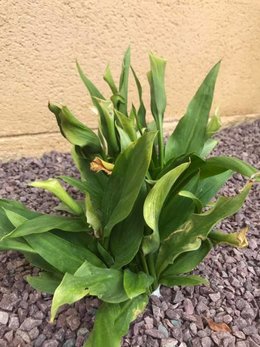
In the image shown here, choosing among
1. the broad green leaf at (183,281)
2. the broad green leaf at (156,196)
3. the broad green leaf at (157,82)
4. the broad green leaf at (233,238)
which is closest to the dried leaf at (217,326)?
the broad green leaf at (183,281)

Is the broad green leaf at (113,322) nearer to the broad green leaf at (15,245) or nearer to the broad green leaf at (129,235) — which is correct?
the broad green leaf at (129,235)

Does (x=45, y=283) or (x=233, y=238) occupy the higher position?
(x=233, y=238)

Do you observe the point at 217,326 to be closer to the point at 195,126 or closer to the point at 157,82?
the point at 195,126

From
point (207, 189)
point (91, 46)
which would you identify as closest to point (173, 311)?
point (207, 189)

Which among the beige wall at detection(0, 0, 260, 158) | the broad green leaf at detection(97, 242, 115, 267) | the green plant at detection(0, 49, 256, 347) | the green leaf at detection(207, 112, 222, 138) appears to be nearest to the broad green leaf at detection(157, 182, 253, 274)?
the green plant at detection(0, 49, 256, 347)

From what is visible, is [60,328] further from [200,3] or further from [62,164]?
[200,3]

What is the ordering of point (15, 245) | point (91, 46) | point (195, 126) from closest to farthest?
point (15, 245), point (195, 126), point (91, 46)

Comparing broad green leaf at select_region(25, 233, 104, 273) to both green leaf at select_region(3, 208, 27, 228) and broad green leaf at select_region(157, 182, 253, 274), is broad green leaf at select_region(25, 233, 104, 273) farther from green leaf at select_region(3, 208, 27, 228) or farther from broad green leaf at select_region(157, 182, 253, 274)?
broad green leaf at select_region(157, 182, 253, 274)

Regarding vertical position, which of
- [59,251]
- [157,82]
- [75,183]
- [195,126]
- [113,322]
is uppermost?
[157,82]

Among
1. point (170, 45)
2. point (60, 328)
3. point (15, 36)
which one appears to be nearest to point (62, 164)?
point (15, 36)
